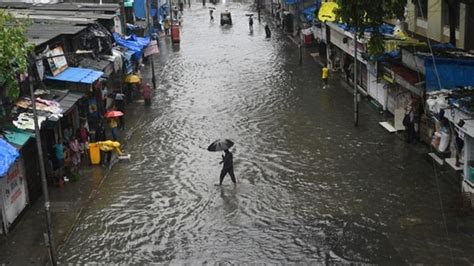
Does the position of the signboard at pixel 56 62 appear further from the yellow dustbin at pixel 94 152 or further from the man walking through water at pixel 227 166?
the man walking through water at pixel 227 166

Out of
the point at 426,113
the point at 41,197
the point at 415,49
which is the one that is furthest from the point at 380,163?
the point at 41,197

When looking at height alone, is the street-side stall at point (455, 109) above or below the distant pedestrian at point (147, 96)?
above

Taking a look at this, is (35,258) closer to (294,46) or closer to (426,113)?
(426,113)

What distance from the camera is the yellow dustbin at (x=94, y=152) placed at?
2497cm

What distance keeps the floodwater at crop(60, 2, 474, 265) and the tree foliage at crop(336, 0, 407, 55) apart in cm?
463

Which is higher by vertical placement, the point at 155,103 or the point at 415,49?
the point at 415,49

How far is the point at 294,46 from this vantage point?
56.7 meters

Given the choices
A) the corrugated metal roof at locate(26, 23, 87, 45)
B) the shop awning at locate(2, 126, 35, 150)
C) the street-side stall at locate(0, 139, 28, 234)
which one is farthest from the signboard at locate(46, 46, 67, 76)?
the street-side stall at locate(0, 139, 28, 234)

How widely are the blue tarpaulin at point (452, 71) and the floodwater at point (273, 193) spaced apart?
295cm

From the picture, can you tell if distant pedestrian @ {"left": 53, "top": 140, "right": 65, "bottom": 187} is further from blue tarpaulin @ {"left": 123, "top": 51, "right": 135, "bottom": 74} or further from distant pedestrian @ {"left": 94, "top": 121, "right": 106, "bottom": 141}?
blue tarpaulin @ {"left": 123, "top": 51, "right": 135, "bottom": 74}

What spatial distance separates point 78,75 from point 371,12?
1129 centimetres

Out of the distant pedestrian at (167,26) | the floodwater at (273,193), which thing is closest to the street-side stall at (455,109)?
the floodwater at (273,193)

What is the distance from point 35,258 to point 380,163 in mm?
12716

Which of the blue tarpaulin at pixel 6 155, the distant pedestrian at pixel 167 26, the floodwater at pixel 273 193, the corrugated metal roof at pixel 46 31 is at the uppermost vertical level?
the corrugated metal roof at pixel 46 31
